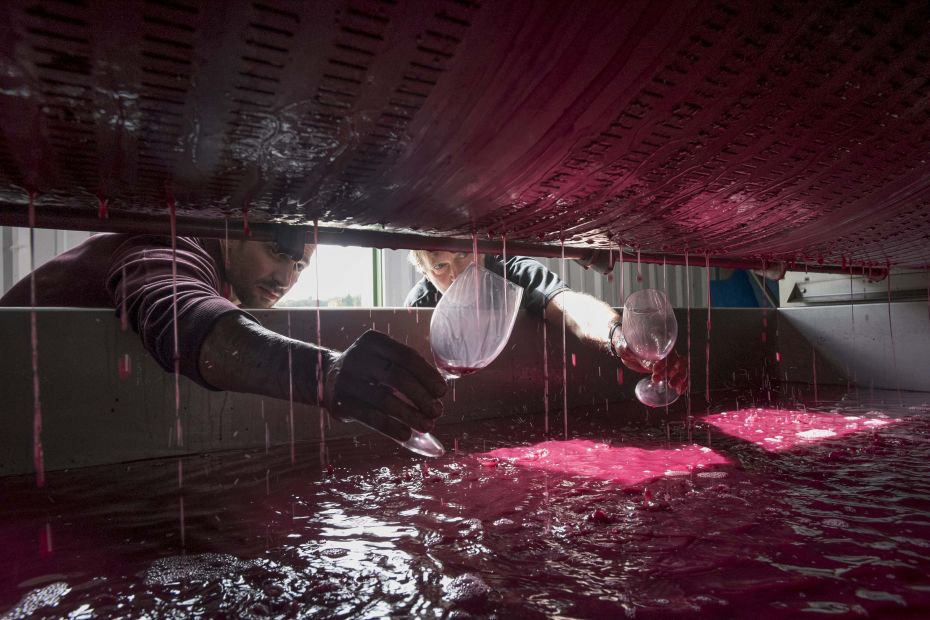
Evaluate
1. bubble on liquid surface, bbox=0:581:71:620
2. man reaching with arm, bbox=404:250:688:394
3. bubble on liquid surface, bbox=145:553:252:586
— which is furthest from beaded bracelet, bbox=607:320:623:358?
bubble on liquid surface, bbox=0:581:71:620

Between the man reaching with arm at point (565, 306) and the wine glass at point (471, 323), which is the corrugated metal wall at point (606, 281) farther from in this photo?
the wine glass at point (471, 323)

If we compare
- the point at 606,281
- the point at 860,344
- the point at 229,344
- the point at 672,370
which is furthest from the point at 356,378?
the point at 606,281

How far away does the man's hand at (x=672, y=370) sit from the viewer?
5.43ft

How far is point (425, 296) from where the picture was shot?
2914mm

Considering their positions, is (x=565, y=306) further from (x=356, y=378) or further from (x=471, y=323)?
(x=356, y=378)

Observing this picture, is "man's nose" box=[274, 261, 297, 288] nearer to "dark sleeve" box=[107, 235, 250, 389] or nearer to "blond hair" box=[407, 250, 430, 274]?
"dark sleeve" box=[107, 235, 250, 389]

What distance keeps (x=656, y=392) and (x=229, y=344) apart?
1277 millimetres

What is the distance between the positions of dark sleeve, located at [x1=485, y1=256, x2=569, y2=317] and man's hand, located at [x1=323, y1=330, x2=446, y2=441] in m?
1.25

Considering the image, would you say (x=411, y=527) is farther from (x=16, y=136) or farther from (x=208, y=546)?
(x=16, y=136)

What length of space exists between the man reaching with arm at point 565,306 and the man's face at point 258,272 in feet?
1.75

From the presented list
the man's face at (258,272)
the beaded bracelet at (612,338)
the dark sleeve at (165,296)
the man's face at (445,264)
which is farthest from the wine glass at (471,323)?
the man's face at (445,264)

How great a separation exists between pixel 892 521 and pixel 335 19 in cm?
102

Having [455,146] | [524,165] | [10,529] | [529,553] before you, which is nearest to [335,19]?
[455,146]

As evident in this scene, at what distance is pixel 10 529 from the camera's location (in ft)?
3.01
